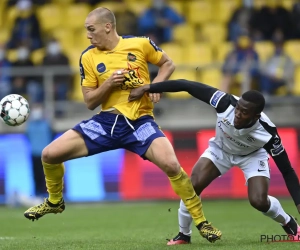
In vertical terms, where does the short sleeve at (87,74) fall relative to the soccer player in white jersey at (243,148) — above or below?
above

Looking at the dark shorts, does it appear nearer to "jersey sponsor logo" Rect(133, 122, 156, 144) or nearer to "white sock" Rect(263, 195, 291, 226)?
"jersey sponsor logo" Rect(133, 122, 156, 144)

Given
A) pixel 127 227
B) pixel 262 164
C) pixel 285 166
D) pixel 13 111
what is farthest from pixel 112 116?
pixel 127 227

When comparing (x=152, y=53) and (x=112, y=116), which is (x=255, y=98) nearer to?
(x=152, y=53)

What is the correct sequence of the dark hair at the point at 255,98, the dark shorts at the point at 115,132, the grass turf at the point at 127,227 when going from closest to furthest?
the dark hair at the point at 255,98 < the dark shorts at the point at 115,132 < the grass turf at the point at 127,227

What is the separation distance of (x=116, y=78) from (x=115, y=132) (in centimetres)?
62

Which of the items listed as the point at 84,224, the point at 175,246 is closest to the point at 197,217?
the point at 175,246

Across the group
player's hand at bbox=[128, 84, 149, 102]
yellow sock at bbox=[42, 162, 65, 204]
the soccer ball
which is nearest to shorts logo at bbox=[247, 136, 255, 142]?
player's hand at bbox=[128, 84, 149, 102]

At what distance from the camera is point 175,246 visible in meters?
8.27

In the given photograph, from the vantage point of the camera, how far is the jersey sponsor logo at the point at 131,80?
27.2 feet

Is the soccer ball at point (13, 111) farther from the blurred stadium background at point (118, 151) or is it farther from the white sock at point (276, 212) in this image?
the blurred stadium background at point (118, 151)

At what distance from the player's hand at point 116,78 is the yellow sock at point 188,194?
114 centimetres

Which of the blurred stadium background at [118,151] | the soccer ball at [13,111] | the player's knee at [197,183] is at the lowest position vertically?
the blurred stadium background at [118,151]

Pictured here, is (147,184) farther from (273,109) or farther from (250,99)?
(250,99)

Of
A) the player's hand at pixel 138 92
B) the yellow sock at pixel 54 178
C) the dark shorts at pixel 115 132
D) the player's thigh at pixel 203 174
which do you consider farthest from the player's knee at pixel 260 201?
the yellow sock at pixel 54 178
